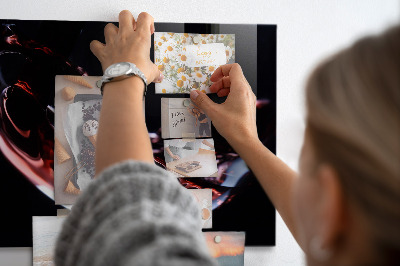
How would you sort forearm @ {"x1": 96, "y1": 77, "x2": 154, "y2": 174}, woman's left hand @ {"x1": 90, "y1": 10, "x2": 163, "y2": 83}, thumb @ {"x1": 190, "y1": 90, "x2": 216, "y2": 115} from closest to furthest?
forearm @ {"x1": 96, "y1": 77, "x2": 154, "y2": 174} < woman's left hand @ {"x1": 90, "y1": 10, "x2": 163, "y2": 83} < thumb @ {"x1": 190, "y1": 90, "x2": 216, "y2": 115}

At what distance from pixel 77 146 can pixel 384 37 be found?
65 cm

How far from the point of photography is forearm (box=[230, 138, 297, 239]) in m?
0.73

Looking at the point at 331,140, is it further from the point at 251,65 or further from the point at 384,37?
the point at 251,65

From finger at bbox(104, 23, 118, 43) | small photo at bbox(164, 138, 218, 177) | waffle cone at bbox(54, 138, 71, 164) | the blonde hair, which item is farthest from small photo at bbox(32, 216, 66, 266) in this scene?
the blonde hair

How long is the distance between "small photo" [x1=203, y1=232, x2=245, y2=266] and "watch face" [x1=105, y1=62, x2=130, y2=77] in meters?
0.43

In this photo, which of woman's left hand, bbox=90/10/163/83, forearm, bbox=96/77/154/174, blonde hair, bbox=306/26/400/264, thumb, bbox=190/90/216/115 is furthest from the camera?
thumb, bbox=190/90/216/115

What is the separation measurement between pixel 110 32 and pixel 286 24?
405mm

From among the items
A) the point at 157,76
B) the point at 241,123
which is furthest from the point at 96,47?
the point at 241,123

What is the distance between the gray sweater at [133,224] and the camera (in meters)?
0.42

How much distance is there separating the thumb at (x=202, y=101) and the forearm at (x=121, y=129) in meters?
0.21

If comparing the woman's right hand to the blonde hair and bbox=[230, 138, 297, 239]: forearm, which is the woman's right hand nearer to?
bbox=[230, 138, 297, 239]: forearm

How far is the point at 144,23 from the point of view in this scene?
0.78 metres

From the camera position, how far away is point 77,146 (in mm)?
819

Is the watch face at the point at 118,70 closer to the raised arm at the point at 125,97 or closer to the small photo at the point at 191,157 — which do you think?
the raised arm at the point at 125,97
